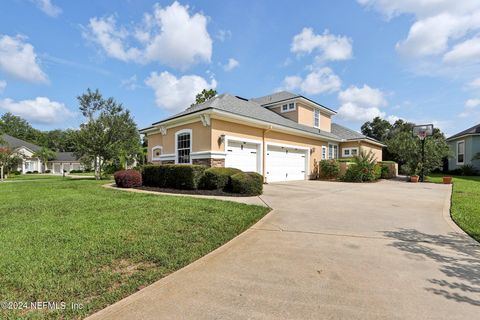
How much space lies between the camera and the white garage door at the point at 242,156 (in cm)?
1326

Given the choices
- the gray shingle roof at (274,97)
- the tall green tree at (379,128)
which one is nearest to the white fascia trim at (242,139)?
the gray shingle roof at (274,97)

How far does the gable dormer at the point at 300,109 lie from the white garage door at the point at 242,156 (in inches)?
279

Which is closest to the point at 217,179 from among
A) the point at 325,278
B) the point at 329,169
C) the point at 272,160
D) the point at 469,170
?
the point at 272,160

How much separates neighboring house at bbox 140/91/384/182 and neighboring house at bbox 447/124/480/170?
12.6 m

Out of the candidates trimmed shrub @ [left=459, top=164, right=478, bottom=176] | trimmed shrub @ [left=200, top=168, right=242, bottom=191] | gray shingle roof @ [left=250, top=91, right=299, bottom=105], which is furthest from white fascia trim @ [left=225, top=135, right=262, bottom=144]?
trimmed shrub @ [left=459, top=164, right=478, bottom=176]

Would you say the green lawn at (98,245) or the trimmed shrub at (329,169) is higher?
the trimmed shrub at (329,169)

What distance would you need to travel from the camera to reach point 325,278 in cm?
329

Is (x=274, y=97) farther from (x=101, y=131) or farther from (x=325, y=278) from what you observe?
(x=325, y=278)

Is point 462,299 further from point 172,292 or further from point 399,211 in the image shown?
point 399,211

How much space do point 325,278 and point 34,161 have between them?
59678 mm

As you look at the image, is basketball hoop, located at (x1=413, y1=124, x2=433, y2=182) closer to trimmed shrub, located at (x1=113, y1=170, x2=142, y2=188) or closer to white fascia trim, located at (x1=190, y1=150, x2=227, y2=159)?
white fascia trim, located at (x1=190, y1=150, x2=227, y2=159)

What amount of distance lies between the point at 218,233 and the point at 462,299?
3657mm

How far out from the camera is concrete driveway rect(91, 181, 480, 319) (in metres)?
2.60

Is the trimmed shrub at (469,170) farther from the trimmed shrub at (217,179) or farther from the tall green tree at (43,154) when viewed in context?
the tall green tree at (43,154)
